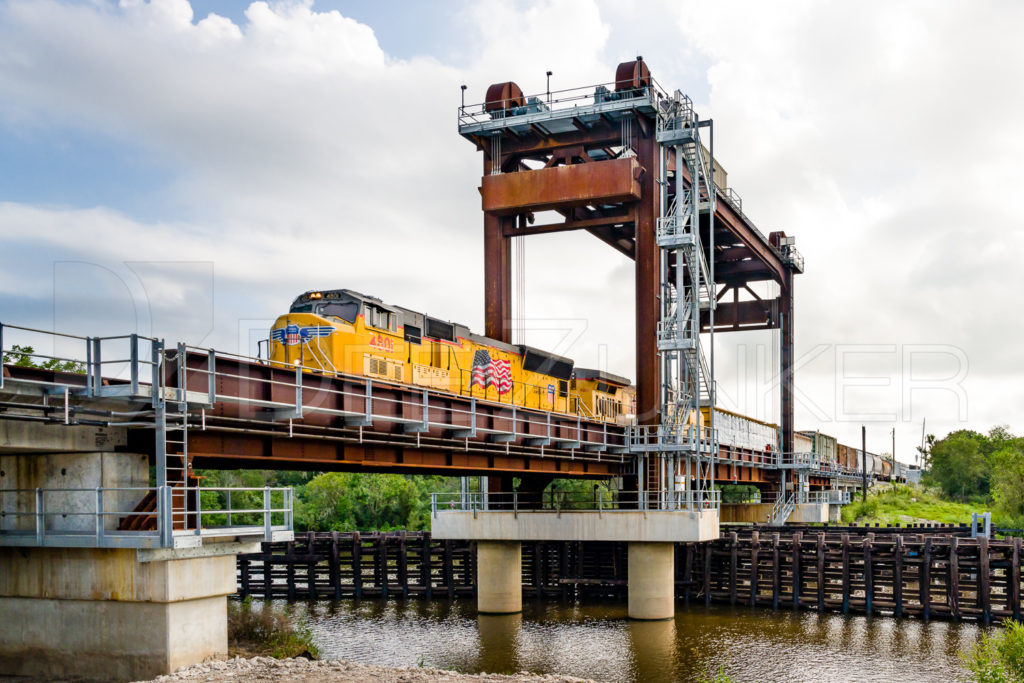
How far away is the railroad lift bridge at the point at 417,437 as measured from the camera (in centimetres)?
1653

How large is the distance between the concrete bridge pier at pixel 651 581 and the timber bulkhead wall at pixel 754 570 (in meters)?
3.30

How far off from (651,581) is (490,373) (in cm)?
949

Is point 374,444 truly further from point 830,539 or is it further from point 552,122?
point 830,539

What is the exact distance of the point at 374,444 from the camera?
2328 centimetres

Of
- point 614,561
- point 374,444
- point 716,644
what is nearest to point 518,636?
point 716,644

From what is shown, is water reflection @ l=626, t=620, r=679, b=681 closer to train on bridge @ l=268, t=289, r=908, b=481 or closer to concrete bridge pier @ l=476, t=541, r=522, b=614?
concrete bridge pier @ l=476, t=541, r=522, b=614

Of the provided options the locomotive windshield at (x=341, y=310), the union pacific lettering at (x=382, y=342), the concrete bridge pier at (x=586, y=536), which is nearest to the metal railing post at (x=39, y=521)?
the locomotive windshield at (x=341, y=310)

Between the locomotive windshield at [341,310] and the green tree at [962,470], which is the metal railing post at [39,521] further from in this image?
the green tree at [962,470]

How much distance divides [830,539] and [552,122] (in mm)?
19733

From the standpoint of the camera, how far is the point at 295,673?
57.0ft

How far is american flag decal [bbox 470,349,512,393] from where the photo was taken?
3372 centimetres

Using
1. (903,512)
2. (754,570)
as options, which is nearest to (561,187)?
(754,570)

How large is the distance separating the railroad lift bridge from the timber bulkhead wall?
3.10 m

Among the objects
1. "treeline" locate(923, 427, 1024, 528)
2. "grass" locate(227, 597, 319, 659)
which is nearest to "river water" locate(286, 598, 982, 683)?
"grass" locate(227, 597, 319, 659)
